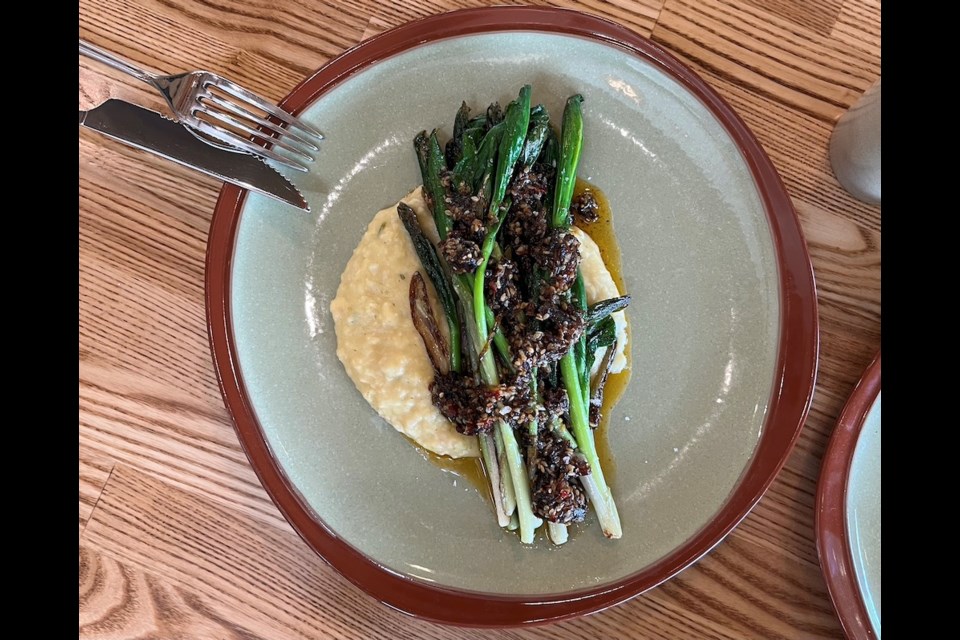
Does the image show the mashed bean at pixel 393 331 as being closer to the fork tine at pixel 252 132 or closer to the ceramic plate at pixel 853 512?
the fork tine at pixel 252 132

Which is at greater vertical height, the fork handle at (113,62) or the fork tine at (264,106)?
the fork tine at (264,106)

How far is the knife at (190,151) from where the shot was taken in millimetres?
2064

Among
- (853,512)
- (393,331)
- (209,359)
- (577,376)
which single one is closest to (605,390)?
(577,376)

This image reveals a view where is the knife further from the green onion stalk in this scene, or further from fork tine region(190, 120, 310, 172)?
the green onion stalk

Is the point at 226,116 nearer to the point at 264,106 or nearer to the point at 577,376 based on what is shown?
the point at 264,106

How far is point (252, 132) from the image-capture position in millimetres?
2051

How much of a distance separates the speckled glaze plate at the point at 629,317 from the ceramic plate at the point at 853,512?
0.64 feet

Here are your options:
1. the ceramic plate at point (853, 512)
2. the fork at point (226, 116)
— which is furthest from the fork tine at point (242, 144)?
the ceramic plate at point (853, 512)

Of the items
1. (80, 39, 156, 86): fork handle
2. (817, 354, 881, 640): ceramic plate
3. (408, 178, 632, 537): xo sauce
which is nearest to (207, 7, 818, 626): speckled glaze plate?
(408, 178, 632, 537): xo sauce

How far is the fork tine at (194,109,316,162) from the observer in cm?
201

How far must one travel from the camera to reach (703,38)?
2291 mm

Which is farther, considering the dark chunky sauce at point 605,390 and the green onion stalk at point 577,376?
the dark chunky sauce at point 605,390

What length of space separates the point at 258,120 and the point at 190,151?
0.29 metres

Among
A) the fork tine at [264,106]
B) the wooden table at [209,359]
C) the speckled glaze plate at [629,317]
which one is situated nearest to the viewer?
the fork tine at [264,106]
